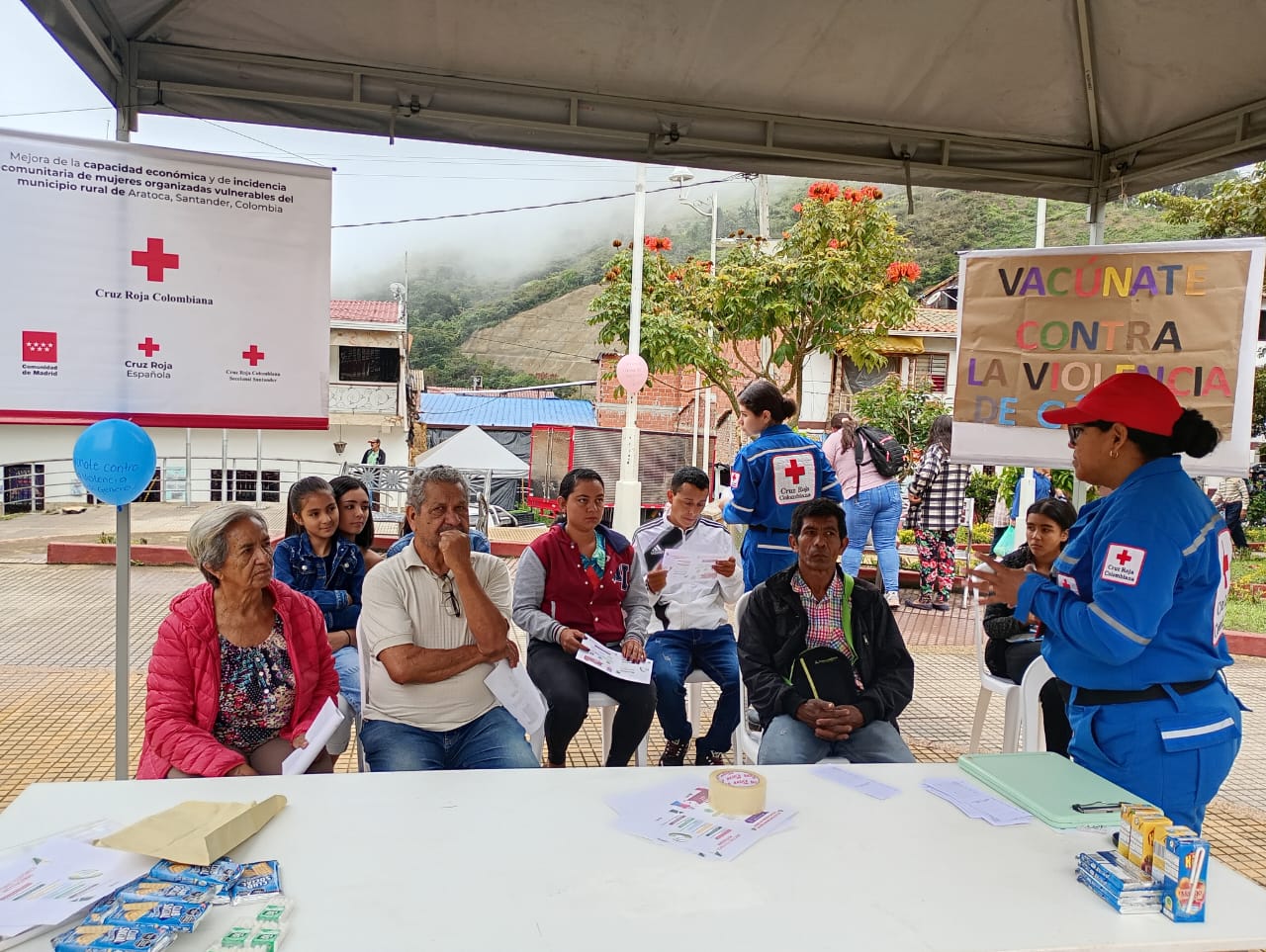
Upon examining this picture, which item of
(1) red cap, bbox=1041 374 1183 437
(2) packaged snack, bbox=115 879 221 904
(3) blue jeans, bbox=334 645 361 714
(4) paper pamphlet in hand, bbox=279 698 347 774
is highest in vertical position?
(1) red cap, bbox=1041 374 1183 437

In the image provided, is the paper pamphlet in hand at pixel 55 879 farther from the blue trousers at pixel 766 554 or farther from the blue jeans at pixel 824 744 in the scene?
the blue trousers at pixel 766 554

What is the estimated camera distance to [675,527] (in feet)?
14.8

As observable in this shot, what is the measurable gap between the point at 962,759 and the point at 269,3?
3087 mm

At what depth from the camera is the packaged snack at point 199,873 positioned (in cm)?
157

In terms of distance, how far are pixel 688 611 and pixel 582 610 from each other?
1.90 feet

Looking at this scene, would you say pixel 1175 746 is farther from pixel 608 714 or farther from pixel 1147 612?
pixel 608 714

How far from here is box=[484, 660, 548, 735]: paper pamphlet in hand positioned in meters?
3.01

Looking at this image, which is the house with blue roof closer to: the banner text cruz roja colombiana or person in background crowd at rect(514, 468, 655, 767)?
person in background crowd at rect(514, 468, 655, 767)

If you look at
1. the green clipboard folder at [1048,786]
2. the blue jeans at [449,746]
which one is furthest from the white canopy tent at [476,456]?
the green clipboard folder at [1048,786]

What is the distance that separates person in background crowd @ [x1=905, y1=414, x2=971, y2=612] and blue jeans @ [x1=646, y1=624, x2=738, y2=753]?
3368mm

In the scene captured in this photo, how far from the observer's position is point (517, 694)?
3.07 metres

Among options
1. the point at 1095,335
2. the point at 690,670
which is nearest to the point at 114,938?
the point at 690,670

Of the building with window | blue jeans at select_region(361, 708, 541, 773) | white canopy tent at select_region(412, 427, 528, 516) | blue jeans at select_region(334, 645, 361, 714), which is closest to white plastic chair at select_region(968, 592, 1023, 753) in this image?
blue jeans at select_region(361, 708, 541, 773)

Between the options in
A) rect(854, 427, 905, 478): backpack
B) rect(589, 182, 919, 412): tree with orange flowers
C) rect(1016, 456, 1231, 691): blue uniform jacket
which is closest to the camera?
rect(1016, 456, 1231, 691): blue uniform jacket
